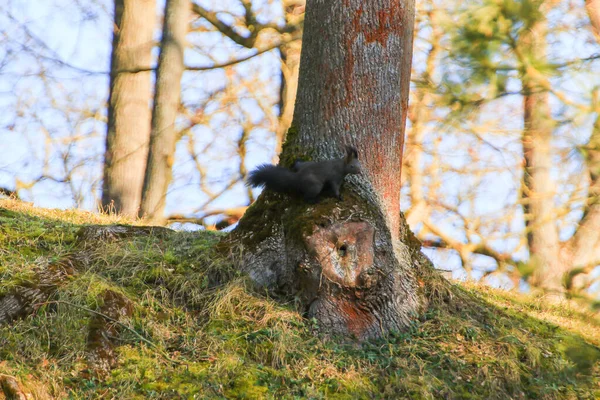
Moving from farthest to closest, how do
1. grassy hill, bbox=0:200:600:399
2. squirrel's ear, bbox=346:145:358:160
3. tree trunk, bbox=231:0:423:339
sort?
squirrel's ear, bbox=346:145:358:160 < tree trunk, bbox=231:0:423:339 < grassy hill, bbox=0:200:600:399

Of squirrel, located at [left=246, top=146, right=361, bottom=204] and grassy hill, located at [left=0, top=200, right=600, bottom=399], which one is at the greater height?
squirrel, located at [left=246, top=146, right=361, bottom=204]

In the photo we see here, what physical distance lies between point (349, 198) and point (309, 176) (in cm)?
43

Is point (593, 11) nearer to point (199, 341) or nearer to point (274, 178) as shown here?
point (274, 178)

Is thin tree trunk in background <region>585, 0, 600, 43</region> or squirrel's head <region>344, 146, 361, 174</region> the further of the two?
thin tree trunk in background <region>585, 0, 600, 43</region>

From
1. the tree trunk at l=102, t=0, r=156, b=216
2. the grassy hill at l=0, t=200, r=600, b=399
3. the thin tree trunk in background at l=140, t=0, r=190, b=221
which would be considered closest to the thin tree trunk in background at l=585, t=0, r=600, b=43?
the grassy hill at l=0, t=200, r=600, b=399

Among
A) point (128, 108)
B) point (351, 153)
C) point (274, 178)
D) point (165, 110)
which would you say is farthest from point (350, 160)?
point (128, 108)

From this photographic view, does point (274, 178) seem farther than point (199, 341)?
Yes

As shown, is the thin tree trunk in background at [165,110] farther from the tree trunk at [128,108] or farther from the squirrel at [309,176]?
A: the squirrel at [309,176]

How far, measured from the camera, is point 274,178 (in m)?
5.07

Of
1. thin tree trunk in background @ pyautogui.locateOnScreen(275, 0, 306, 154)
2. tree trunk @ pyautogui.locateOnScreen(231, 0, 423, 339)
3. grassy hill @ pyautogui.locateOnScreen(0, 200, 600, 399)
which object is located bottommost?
grassy hill @ pyautogui.locateOnScreen(0, 200, 600, 399)

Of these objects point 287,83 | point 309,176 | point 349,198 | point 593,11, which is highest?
point 593,11

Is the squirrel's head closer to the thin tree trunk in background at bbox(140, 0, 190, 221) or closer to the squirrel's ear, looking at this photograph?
the squirrel's ear

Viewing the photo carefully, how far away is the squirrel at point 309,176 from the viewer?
4.93 metres

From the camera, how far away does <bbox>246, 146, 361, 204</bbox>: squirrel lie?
4.93 meters
